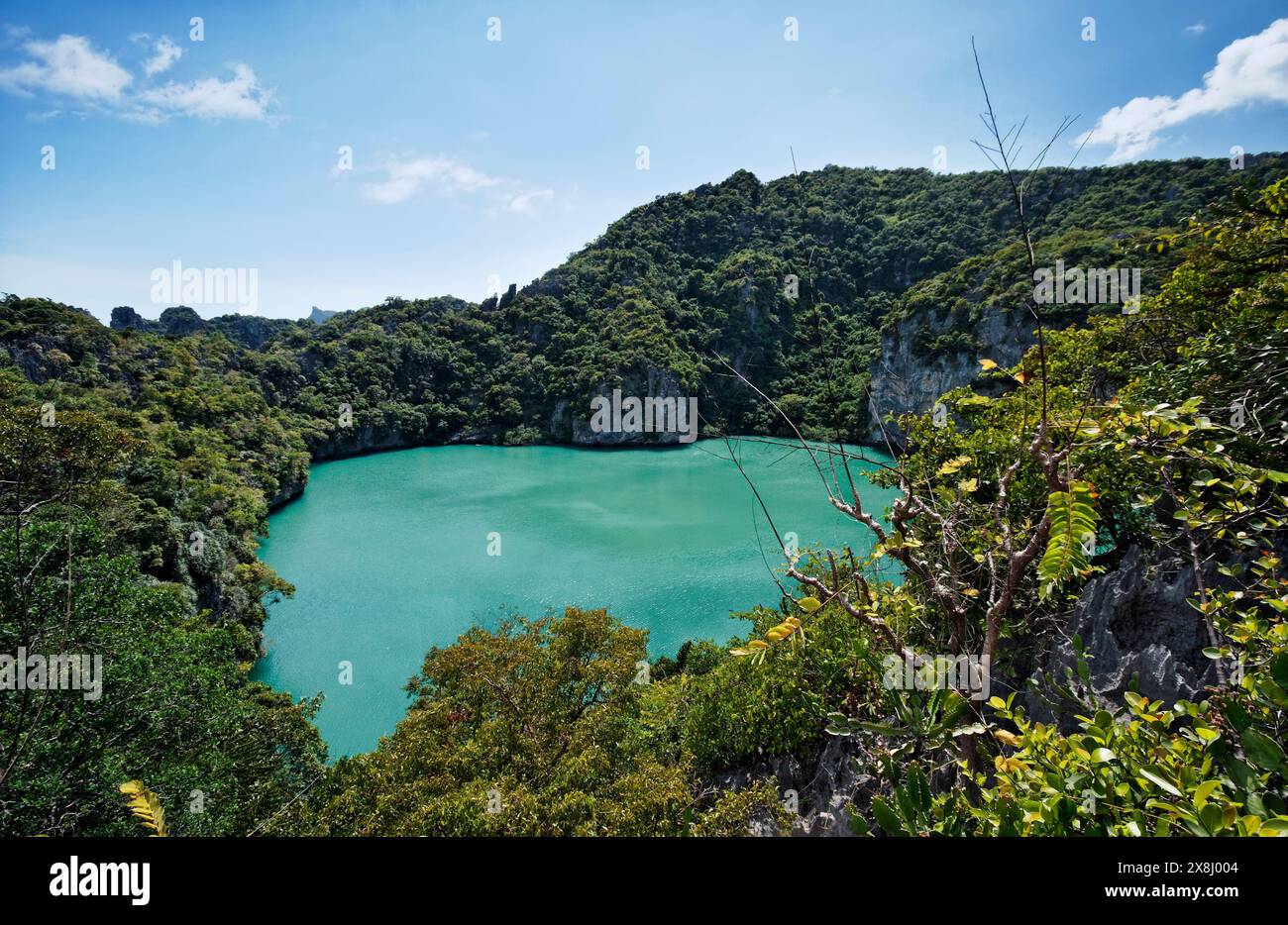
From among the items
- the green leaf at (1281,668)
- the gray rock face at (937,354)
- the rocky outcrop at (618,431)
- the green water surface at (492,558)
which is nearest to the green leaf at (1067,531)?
the green leaf at (1281,668)

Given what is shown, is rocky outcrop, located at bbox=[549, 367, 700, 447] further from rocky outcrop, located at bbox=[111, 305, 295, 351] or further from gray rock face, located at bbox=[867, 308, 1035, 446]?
rocky outcrop, located at bbox=[111, 305, 295, 351]

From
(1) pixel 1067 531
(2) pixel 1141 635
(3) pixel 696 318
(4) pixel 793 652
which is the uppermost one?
(3) pixel 696 318

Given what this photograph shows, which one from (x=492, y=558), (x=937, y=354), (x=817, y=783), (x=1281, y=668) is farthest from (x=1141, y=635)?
(x=937, y=354)

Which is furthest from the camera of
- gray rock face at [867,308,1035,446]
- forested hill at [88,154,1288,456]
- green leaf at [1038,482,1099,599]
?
forested hill at [88,154,1288,456]

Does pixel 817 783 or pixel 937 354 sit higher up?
pixel 937 354

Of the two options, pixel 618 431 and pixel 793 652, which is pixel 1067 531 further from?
pixel 618 431

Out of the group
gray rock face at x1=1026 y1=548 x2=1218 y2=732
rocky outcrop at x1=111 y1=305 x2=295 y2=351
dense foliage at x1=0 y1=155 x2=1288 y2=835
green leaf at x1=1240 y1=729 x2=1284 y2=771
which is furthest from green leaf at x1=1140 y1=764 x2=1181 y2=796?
rocky outcrop at x1=111 y1=305 x2=295 y2=351

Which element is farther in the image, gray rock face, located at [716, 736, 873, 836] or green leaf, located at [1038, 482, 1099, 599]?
gray rock face, located at [716, 736, 873, 836]
